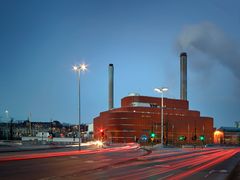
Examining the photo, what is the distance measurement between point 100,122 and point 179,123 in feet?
135

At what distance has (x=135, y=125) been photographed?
17962 cm

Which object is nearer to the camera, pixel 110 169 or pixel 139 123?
pixel 110 169

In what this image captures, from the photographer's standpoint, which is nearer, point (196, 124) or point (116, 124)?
point (116, 124)

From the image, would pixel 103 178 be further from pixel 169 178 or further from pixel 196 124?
pixel 196 124

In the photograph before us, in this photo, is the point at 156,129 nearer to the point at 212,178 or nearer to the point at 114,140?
the point at 114,140

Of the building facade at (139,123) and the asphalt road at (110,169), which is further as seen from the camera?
the building facade at (139,123)

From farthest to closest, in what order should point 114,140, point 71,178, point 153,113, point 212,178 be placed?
point 153,113, point 114,140, point 212,178, point 71,178

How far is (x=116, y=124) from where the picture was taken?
580 ft

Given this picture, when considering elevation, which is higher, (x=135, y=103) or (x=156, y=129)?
(x=135, y=103)

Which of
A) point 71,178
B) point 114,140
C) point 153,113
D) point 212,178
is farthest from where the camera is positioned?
point 153,113

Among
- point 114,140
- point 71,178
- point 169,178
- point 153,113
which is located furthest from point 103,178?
point 153,113

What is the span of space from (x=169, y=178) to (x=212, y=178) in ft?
8.60

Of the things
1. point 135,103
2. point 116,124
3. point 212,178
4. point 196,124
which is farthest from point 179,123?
point 212,178

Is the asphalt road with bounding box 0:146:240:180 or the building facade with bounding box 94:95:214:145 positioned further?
the building facade with bounding box 94:95:214:145
